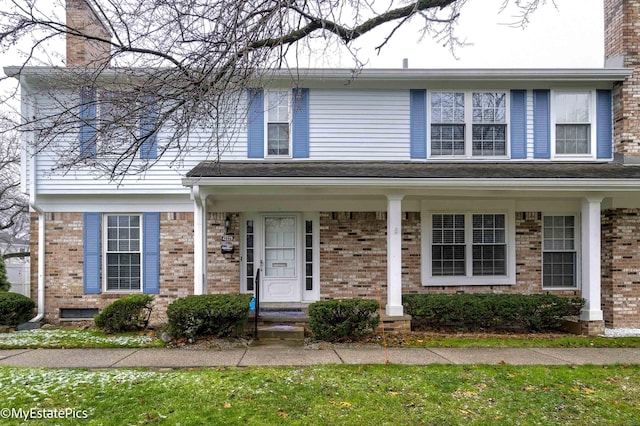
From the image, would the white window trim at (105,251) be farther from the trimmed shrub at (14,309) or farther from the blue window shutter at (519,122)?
the blue window shutter at (519,122)

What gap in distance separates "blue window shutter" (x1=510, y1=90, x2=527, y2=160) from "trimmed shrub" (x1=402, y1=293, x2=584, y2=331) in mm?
3394

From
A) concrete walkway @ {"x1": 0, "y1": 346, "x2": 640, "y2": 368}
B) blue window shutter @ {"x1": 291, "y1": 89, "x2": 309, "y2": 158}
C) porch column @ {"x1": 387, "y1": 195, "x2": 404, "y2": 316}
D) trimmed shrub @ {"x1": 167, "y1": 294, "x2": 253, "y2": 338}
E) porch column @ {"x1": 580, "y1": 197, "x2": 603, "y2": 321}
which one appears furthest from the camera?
blue window shutter @ {"x1": 291, "y1": 89, "x2": 309, "y2": 158}

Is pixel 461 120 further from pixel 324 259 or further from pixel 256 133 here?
pixel 256 133

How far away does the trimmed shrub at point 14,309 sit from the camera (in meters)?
8.16

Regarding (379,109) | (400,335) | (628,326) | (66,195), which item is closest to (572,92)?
(379,109)

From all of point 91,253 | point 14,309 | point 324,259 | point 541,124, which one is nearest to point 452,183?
point 324,259

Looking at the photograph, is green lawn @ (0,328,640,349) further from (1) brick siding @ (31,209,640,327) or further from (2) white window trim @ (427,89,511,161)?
(2) white window trim @ (427,89,511,161)

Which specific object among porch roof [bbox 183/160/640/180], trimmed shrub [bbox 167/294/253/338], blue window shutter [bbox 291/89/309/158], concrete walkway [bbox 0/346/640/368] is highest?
blue window shutter [bbox 291/89/309/158]

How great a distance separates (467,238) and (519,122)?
2.99 meters

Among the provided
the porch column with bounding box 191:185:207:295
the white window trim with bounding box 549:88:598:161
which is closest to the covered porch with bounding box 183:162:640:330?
the white window trim with bounding box 549:88:598:161

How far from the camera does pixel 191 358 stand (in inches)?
236

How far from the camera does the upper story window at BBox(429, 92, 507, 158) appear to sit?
9.28m

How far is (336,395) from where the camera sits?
14.6ft

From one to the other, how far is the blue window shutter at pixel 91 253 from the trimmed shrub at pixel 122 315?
1.41 metres
